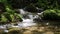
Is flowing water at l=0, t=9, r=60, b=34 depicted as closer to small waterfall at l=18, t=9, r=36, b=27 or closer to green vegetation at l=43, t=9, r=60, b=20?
small waterfall at l=18, t=9, r=36, b=27

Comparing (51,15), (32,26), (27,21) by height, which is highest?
(51,15)

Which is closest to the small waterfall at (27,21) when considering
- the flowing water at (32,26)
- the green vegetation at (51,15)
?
the flowing water at (32,26)

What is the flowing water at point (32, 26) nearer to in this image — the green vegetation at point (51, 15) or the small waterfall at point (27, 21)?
the small waterfall at point (27, 21)

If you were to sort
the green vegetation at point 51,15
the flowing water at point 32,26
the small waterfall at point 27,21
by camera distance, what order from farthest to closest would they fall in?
the green vegetation at point 51,15 → the small waterfall at point 27,21 → the flowing water at point 32,26

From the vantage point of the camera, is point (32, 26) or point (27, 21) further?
point (27, 21)

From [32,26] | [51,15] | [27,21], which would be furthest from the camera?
[27,21]

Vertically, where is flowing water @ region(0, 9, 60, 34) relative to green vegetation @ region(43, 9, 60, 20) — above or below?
below

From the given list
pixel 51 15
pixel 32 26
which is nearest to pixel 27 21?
pixel 32 26

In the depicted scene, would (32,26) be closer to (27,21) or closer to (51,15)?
(27,21)

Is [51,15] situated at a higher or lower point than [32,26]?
higher

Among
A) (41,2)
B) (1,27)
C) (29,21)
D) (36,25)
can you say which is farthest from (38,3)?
(1,27)

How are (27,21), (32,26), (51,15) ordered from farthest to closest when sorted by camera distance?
(27,21) < (51,15) < (32,26)

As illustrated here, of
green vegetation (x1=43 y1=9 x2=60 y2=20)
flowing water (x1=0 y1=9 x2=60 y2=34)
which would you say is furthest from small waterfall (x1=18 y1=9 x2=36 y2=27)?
green vegetation (x1=43 y1=9 x2=60 y2=20)

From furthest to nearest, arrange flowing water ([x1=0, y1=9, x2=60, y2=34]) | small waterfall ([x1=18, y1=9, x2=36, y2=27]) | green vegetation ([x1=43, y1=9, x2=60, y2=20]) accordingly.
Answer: green vegetation ([x1=43, y1=9, x2=60, y2=20]), small waterfall ([x1=18, y1=9, x2=36, y2=27]), flowing water ([x1=0, y1=9, x2=60, y2=34])
